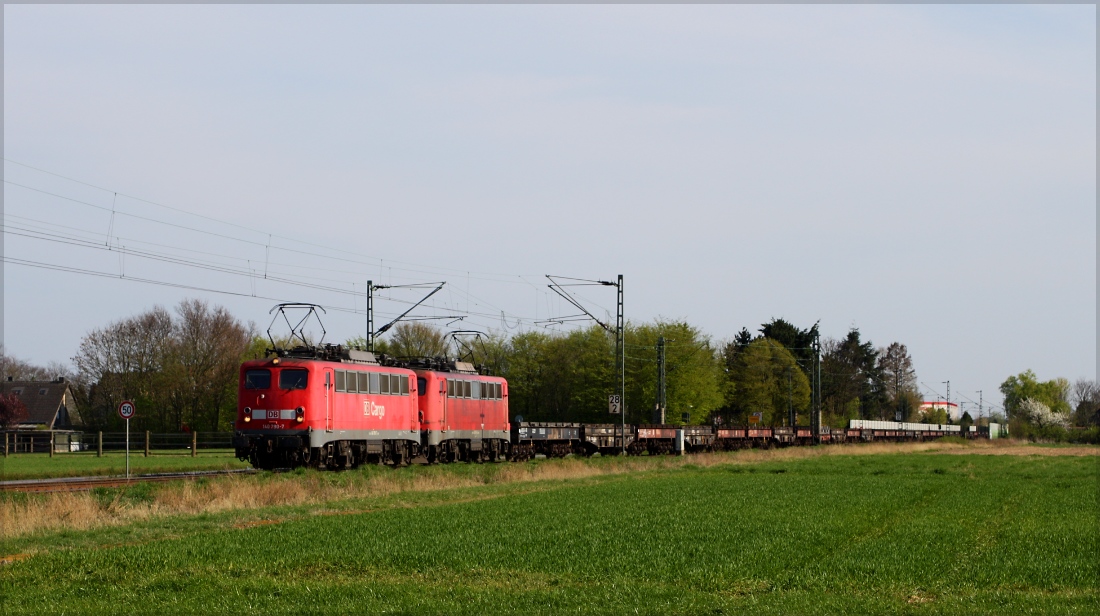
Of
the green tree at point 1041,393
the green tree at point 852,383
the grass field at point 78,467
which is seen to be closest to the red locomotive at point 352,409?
the grass field at point 78,467

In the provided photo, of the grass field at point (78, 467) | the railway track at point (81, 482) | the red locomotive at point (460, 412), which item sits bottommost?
the grass field at point (78, 467)

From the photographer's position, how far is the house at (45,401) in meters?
93.6

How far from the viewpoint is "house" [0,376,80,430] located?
93.6m

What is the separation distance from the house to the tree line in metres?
2.40

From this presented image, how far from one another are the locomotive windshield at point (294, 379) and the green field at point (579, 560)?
20.6 ft

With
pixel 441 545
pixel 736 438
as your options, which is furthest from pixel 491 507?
pixel 736 438

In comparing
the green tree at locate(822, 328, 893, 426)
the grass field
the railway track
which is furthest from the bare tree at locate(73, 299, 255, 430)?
the green tree at locate(822, 328, 893, 426)

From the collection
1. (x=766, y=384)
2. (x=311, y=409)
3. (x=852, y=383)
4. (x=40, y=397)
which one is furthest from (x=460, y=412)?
(x=852, y=383)

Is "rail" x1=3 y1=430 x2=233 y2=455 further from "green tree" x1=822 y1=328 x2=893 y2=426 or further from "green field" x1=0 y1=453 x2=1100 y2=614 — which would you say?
"green tree" x1=822 y1=328 x2=893 y2=426

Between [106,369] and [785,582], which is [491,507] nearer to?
[785,582]

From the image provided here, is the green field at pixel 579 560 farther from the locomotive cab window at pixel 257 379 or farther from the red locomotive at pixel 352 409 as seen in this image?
the locomotive cab window at pixel 257 379

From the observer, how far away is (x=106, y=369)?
84.9 metres

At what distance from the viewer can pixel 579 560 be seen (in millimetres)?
17734

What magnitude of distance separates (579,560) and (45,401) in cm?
8921
